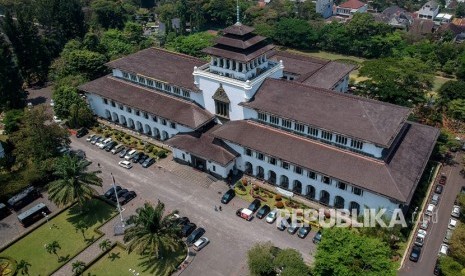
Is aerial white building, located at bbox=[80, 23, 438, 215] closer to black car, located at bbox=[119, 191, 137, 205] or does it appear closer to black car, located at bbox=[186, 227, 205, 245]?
black car, located at bbox=[119, 191, 137, 205]

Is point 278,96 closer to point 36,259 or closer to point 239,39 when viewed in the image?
point 239,39

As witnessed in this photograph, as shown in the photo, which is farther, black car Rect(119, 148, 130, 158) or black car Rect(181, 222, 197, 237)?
black car Rect(119, 148, 130, 158)

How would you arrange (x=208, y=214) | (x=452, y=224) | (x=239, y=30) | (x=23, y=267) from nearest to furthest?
(x=23, y=267) → (x=452, y=224) → (x=208, y=214) → (x=239, y=30)

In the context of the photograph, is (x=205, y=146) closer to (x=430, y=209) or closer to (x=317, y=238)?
(x=317, y=238)

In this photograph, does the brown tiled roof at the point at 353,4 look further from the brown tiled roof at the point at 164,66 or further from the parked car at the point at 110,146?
the parked car at the point at 110,146

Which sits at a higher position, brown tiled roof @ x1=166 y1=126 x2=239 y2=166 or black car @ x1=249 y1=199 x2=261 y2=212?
brown tiled roof @ x1=166 y1=126 x2=239 y2=166

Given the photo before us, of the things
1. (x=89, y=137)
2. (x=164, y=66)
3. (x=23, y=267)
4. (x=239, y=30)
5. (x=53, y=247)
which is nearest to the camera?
(x=23, y=267)

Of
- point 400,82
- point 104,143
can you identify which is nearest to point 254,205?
point 104,143

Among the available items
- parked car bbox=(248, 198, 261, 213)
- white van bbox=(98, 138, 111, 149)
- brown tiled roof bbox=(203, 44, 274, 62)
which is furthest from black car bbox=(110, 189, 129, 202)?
brown tiled roof bbox=(203, 44, 274, 62)
